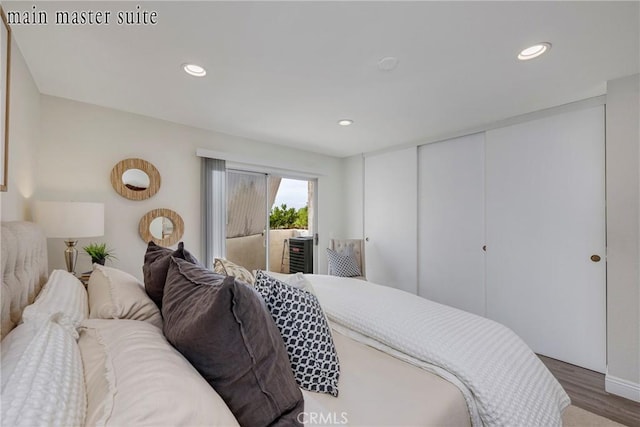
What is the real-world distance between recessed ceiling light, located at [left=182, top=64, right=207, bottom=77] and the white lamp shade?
122cm

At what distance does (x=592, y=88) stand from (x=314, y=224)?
11.2 ft

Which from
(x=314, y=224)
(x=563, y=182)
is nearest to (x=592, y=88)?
(x=563, y=182)

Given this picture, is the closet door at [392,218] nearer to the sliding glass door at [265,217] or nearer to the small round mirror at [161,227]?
the sliding glass door at [265,217]

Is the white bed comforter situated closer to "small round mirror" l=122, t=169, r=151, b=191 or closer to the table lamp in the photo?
the table lamp

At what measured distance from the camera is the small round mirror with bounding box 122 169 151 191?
275cm

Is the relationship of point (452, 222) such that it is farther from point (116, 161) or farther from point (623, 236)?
point (116, 161)

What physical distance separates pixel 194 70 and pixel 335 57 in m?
1.01

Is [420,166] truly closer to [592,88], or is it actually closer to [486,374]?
[592,88]

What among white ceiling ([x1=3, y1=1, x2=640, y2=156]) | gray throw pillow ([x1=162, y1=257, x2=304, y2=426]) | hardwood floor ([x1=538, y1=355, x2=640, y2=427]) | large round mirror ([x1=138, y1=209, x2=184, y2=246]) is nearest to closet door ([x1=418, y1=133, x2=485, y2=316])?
white ceiling ([x1=3, y1=1, x2=640, y2=156])

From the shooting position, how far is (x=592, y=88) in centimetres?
233

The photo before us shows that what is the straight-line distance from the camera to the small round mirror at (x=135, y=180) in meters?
2.75

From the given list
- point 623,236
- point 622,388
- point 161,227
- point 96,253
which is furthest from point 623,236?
point 96,253

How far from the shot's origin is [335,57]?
185 centimetres

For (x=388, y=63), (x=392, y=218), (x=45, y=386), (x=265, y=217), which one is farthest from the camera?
(x=392, y=218)
